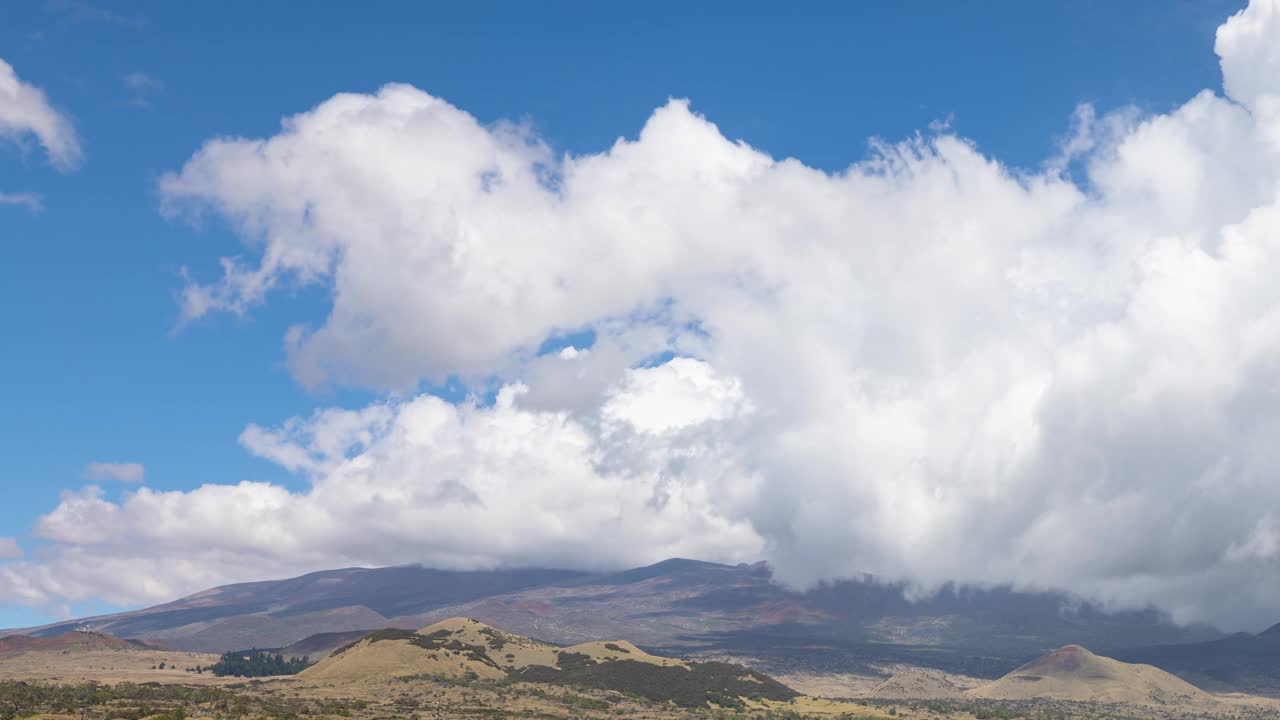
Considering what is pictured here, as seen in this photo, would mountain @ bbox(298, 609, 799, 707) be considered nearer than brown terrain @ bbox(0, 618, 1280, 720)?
No

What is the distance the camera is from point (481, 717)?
10988 centimetres

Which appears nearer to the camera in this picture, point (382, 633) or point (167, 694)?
point (167, 694)

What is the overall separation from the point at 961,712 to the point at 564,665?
6447 centimetres

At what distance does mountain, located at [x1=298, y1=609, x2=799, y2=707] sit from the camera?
155125 mm

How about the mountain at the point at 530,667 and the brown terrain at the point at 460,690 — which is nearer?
the brown terrain at the point at 460,690

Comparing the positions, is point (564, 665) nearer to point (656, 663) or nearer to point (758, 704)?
point (656, 663)

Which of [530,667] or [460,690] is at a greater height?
[530,667]

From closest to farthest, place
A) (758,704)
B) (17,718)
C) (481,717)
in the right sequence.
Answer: (17,718)
(481,717)
(758,704)

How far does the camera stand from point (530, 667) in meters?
169

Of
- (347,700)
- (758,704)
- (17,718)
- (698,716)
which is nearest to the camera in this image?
(17,718)

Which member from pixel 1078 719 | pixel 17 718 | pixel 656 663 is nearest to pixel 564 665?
pixel 656 663

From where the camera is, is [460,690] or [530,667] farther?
[530,667]

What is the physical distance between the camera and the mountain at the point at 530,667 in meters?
155

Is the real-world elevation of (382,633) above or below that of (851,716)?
above
